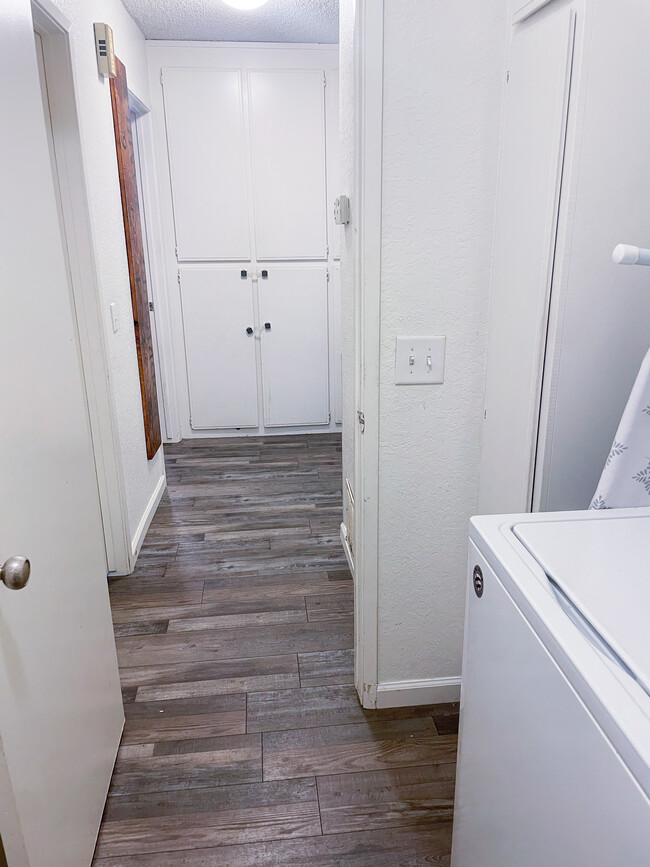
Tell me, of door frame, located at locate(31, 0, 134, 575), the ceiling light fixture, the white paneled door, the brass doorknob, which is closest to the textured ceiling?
the ceiling light fixture

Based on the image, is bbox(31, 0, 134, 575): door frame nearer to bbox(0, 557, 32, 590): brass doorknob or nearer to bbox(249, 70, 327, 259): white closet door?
bbox(0, 557, 32, 590): brass doorknob

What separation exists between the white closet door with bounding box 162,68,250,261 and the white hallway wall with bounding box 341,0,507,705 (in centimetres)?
271

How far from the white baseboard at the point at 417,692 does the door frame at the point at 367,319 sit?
0.03 m

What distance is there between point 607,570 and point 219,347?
3544mm

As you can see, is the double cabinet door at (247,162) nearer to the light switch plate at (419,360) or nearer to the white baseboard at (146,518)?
the white baseboard at (146,518)

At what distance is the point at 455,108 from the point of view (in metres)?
1.38

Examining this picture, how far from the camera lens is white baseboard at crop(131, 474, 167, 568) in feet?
8.84

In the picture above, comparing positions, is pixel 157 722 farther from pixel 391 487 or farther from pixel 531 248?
pixel 531 248

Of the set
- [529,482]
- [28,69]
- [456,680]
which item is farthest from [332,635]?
[28,69]

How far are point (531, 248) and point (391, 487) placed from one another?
70 cm

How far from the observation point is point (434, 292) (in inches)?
58.9

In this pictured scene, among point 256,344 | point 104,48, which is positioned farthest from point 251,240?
point 104,48

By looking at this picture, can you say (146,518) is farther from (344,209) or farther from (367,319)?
(367,319)

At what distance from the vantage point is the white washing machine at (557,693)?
61 cm
